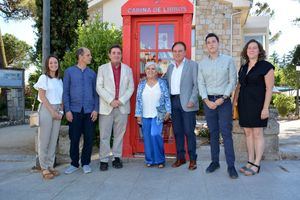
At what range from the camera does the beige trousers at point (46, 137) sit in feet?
18.6

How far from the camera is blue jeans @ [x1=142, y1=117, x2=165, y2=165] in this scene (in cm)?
609

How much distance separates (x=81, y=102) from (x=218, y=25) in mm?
13747

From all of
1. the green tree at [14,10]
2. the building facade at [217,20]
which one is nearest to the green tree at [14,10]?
the green tree at [14,10]

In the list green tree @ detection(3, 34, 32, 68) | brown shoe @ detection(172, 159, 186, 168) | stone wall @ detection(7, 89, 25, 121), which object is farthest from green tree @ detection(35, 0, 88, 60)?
green tree @ detection(3, 34, 32, 68)

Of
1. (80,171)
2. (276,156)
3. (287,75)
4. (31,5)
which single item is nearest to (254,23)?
(287,75)

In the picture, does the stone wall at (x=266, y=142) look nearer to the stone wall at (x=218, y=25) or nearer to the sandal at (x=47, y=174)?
the sandal at (x=47, y=174)

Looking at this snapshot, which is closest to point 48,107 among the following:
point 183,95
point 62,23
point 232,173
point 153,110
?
point 153,110

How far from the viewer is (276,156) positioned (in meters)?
6.66

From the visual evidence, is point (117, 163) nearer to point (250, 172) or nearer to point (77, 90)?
point (77, 90)

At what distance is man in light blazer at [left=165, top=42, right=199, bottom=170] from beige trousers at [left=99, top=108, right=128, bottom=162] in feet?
2.68

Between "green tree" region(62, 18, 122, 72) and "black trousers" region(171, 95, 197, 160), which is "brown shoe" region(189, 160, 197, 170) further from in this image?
"green tree" region(62, 18, 122, 72)

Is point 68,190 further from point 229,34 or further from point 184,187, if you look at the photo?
point 229,34

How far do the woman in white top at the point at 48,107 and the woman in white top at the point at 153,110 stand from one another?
4.06 feet

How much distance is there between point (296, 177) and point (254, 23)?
16892 millimetres
